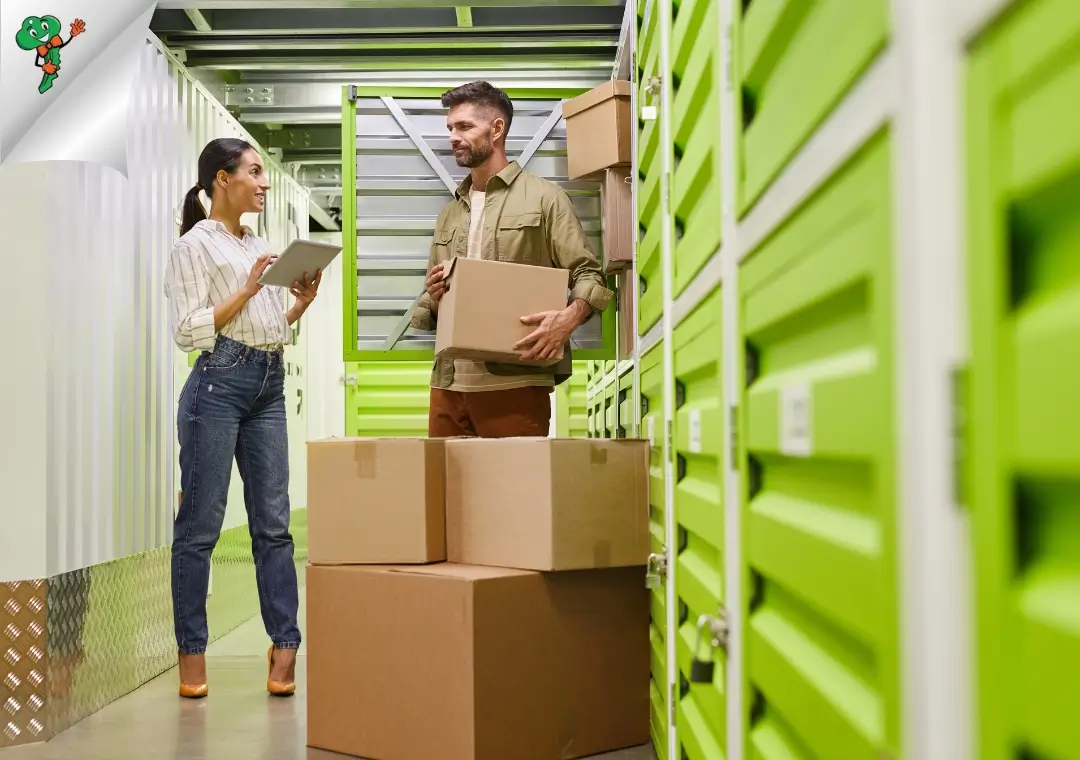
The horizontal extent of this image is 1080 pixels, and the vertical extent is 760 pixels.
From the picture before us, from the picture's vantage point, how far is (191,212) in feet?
10.5

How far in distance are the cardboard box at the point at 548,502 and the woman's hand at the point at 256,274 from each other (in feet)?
2.88

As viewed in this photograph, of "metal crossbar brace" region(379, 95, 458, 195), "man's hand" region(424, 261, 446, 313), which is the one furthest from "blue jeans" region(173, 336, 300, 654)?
"metal crossbar brace" region(379, 95, 458, 195)

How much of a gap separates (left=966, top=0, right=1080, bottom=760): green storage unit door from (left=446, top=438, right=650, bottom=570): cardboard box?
174 cm

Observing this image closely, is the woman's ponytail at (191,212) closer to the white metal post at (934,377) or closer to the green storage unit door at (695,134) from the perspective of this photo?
the green storage unit door at (695,134)

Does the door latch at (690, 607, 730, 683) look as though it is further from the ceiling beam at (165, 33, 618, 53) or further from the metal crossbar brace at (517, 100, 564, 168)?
the ceiling beam at (165, 33, 618, 53)

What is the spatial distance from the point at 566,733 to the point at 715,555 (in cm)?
99

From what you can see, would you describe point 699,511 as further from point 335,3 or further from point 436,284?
point 335,3

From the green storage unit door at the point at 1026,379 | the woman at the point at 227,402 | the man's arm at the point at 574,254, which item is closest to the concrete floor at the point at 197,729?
the woman at the point at 227,402

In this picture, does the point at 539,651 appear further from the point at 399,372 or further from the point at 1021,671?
the point at 399,372

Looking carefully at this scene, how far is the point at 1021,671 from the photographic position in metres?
0.55

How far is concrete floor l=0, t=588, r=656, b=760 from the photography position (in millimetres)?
2480

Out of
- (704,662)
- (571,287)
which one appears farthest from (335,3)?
(704,662)

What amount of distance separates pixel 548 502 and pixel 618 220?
3.80 ft

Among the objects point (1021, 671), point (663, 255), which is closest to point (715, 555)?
point (663, 255)
